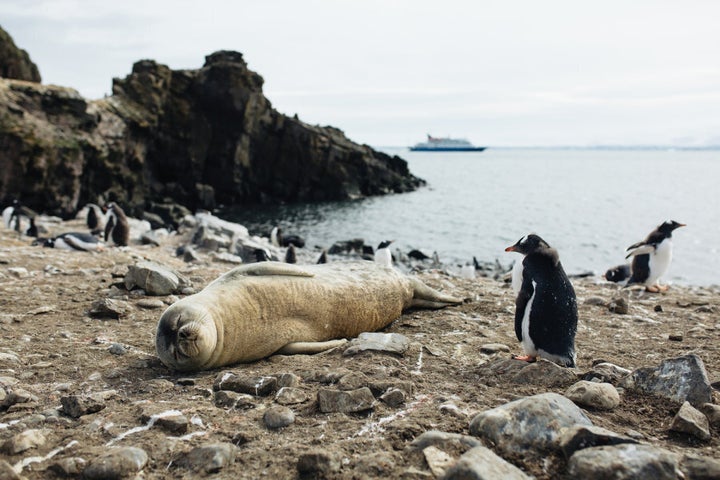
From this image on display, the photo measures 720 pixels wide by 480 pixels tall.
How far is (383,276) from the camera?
7.46 metres

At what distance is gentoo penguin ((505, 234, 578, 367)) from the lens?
17.2ft

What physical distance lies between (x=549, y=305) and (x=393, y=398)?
2.00 metres

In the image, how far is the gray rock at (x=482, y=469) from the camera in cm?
287

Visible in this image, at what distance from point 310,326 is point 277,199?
5216 cm

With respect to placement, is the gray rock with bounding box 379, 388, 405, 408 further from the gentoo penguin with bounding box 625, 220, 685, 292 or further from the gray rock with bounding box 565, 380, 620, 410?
the gentoo penguin with bounding box 625, 220, 685, 292

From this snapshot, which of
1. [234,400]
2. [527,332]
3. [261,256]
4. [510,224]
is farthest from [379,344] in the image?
[510,224]

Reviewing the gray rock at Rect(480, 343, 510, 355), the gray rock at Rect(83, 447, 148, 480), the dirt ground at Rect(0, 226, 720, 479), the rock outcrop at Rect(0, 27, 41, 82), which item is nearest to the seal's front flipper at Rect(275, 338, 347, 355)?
the dirt ground at Rect(0, 226, 720, 479)

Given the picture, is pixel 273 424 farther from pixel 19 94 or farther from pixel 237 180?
pixel 237 180

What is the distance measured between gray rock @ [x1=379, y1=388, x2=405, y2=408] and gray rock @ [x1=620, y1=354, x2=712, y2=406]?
1872 mm

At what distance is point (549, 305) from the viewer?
533cm

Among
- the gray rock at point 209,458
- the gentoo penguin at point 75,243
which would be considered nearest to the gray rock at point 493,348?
the gray rock at point 209,458

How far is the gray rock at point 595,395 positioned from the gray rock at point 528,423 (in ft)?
1.82

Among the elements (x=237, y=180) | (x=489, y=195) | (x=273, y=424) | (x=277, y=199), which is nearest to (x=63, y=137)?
(x=237, y=180)

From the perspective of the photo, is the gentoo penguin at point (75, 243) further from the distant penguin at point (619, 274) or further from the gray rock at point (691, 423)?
the gray rock at point (691, 423)
